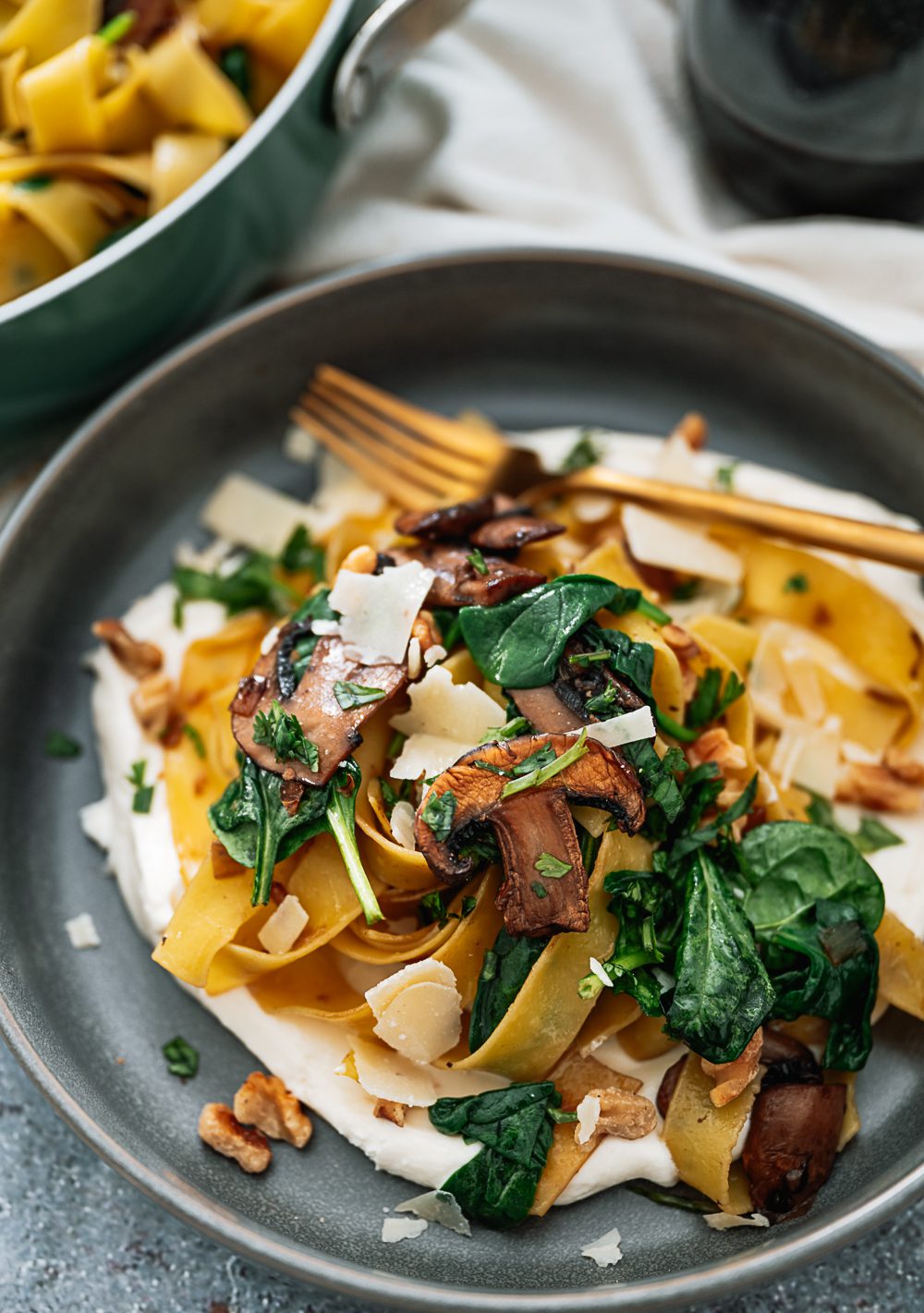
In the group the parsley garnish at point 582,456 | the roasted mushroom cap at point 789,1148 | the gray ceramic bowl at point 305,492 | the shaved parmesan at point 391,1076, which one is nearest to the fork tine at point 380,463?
the gray ceramic bowl at point 305,492

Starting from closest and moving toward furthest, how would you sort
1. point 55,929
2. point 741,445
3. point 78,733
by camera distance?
point 55,929 < point 78,733 < point 741,445

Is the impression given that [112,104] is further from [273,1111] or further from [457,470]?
[273,1111]

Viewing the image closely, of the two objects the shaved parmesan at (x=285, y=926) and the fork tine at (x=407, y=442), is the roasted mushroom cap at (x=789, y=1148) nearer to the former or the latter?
the shaved parmesan at (x=285, y=926)

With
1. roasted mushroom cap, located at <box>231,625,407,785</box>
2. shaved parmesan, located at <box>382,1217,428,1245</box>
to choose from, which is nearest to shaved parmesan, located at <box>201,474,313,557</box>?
roasted mushroom cap, located at <box>231,625,407,785</box>

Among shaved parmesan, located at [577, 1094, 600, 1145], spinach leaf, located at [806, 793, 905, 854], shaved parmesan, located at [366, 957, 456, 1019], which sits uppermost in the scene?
shaved parmesan, located at [366, 957, 456, 1019]

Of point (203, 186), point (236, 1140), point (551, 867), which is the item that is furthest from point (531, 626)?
point (203, 186)

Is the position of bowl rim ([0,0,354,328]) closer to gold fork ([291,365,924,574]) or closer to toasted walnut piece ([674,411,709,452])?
gold fork ([291,365,924,574])

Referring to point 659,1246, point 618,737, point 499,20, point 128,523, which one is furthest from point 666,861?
point 499,20

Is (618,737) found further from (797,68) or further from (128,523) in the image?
(797,68)
